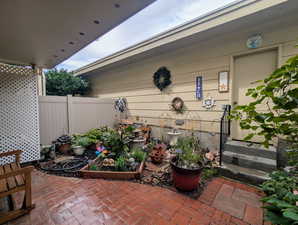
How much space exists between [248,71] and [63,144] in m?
5.74

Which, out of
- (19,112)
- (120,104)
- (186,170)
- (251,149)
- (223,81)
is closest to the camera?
(186,170)

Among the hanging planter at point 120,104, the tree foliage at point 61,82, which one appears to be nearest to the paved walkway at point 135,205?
the hanging planter at point 120,104

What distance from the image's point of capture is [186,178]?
231 cm

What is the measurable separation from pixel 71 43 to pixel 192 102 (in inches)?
137

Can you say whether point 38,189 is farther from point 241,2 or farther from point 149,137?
point 241,2

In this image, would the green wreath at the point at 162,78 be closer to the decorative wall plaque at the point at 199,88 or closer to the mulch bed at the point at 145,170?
the decorative wall plaque at the point at 199,88

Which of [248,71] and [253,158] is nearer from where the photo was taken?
[253,158]

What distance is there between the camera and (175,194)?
91.8 inches

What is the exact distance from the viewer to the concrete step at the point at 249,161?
275 cm

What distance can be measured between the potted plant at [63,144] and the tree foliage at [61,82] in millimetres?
4021

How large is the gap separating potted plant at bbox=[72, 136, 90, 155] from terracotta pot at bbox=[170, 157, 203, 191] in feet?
10.2

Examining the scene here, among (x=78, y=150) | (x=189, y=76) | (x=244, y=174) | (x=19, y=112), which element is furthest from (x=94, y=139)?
(x=244, y=174)

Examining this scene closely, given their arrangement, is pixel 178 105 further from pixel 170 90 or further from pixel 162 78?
pixel 162 78

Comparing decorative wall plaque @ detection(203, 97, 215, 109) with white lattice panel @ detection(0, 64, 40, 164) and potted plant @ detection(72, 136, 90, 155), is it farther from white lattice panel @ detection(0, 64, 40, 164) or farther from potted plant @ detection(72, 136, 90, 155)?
white lattice panel @ detection(0, 64, 40, 164)
